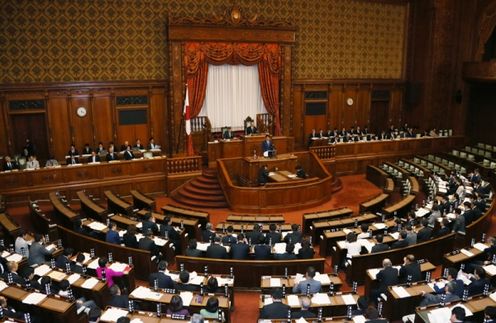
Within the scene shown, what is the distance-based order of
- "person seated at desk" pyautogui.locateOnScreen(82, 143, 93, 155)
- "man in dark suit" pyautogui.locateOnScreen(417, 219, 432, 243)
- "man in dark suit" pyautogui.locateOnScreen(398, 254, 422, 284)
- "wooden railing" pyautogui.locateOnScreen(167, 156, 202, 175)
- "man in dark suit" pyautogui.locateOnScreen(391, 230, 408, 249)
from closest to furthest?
"man in dark suit" pyautogui.locateOnScreen(398, 254, 422, 284) → "man in dark suit" pyautogui.locateOnScreen(391, 230, 408, 249) → "man in dark suit" pyautogui.locateOnScreen(417, 219, 432, 243) → "wooden railing" pyautogui.locateOnScreen(167, 156, 202, 175) → "person seated at desk" pyautogui.locateOnScreen(82, 143, 93, 155)

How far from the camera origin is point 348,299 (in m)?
A: 6.98

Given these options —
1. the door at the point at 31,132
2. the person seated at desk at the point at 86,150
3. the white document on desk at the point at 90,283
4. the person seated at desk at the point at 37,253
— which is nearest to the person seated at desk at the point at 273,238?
the white document on desk at the point at 90,283

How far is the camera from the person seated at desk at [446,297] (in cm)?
671

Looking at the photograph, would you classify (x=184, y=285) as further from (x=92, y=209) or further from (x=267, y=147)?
(x=267, y=147)

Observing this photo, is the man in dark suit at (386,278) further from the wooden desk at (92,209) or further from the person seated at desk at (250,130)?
the person seated at desk at (250,130)

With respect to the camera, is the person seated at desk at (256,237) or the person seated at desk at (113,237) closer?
the person seated at desk at (256,237)

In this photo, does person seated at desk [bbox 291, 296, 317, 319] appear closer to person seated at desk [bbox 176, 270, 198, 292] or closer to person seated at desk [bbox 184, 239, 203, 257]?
person seated at desk [bbox 176, 270, 198, 292]

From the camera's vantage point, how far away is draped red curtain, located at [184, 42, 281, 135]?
17.5 meters

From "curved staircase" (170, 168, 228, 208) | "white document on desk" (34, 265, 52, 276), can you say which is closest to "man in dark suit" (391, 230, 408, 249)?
"curved staircase" (170, 168, 228, 208)

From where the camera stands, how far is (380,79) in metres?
21.5

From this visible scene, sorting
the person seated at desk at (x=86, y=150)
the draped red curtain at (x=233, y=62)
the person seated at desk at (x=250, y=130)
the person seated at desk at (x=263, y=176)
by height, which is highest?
the draped red curtain at (x=233, y=62)

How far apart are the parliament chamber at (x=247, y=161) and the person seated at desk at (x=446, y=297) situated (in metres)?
0.10

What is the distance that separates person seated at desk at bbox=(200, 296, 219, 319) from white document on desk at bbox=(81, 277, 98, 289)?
224 cm

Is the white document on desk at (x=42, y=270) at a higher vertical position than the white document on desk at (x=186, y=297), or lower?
higher
